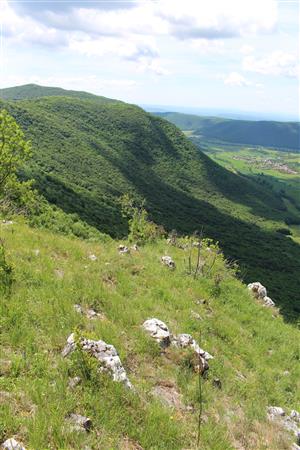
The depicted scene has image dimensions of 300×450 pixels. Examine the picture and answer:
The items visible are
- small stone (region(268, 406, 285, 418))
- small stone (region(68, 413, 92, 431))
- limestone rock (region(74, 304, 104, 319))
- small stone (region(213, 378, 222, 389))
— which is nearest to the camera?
small stone (region(68, 413, 92, 431))

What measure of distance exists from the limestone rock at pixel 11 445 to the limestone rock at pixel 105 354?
2009 millimetres

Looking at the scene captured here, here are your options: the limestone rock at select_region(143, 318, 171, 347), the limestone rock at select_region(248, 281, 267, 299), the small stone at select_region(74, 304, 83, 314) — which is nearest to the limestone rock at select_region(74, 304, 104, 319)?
the small stone at select_region(74, 304, 83, 314)

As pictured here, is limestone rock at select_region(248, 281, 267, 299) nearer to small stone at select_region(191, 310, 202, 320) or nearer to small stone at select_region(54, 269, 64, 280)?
small stone at select_region(191, 310, 202, 320)

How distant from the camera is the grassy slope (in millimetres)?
5664

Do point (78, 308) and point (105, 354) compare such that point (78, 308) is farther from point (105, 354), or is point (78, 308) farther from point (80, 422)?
point (80, 422)

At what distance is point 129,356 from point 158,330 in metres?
1.20

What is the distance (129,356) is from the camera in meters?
7.77

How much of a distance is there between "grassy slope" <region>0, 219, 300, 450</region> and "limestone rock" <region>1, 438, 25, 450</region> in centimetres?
20

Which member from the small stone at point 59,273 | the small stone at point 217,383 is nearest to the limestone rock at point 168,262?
the small stone at point 59,273

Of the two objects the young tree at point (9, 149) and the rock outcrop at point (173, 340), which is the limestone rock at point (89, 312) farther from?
the young tree at point (9, 149)

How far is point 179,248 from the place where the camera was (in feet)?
62.0

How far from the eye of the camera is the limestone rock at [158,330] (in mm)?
8531

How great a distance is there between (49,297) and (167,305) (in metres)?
3.75

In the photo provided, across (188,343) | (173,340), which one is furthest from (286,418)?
(173,340)
